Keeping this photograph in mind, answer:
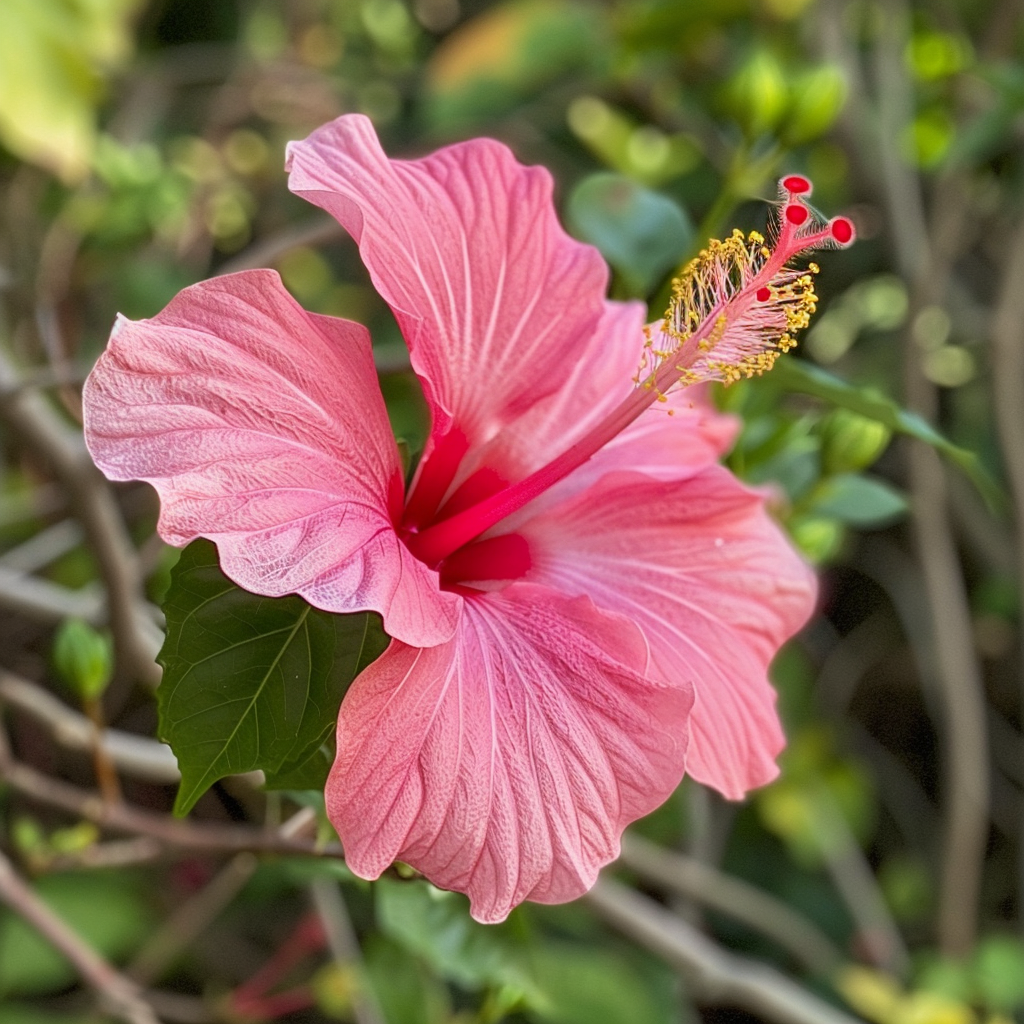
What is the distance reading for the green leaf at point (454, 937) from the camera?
910 millimetres

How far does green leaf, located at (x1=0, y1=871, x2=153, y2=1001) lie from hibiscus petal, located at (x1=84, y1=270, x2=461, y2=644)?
1162mm

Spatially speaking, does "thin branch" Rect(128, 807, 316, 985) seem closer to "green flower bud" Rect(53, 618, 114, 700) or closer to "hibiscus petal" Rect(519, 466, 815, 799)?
"green flower bud" Rect(53, 618, 114, 700)

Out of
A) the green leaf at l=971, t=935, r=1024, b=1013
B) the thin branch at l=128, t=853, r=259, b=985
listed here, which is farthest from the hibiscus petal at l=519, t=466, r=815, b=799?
the green leaf at l=971, t=935, r=1024, b=1013

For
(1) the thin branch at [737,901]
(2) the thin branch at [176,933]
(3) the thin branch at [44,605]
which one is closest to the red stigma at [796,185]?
(3) the thin branch at [44,605]

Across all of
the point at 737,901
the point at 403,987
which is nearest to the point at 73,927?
the point at 403,987

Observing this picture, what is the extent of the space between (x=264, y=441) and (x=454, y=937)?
57 centimetres

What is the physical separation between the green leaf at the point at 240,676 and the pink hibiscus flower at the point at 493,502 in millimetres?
39

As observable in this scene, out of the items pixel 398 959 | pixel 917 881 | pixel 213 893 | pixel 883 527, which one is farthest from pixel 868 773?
pixel 213 893

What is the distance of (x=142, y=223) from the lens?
61.1 inches

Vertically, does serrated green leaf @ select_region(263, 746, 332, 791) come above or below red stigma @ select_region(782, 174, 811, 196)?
below

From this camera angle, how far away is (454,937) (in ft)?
3.10

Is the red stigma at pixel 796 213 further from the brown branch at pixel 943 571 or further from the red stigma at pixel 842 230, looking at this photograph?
the brown branch at pixel 943 571

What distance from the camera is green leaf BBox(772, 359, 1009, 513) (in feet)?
2.43

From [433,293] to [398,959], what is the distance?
110cm
